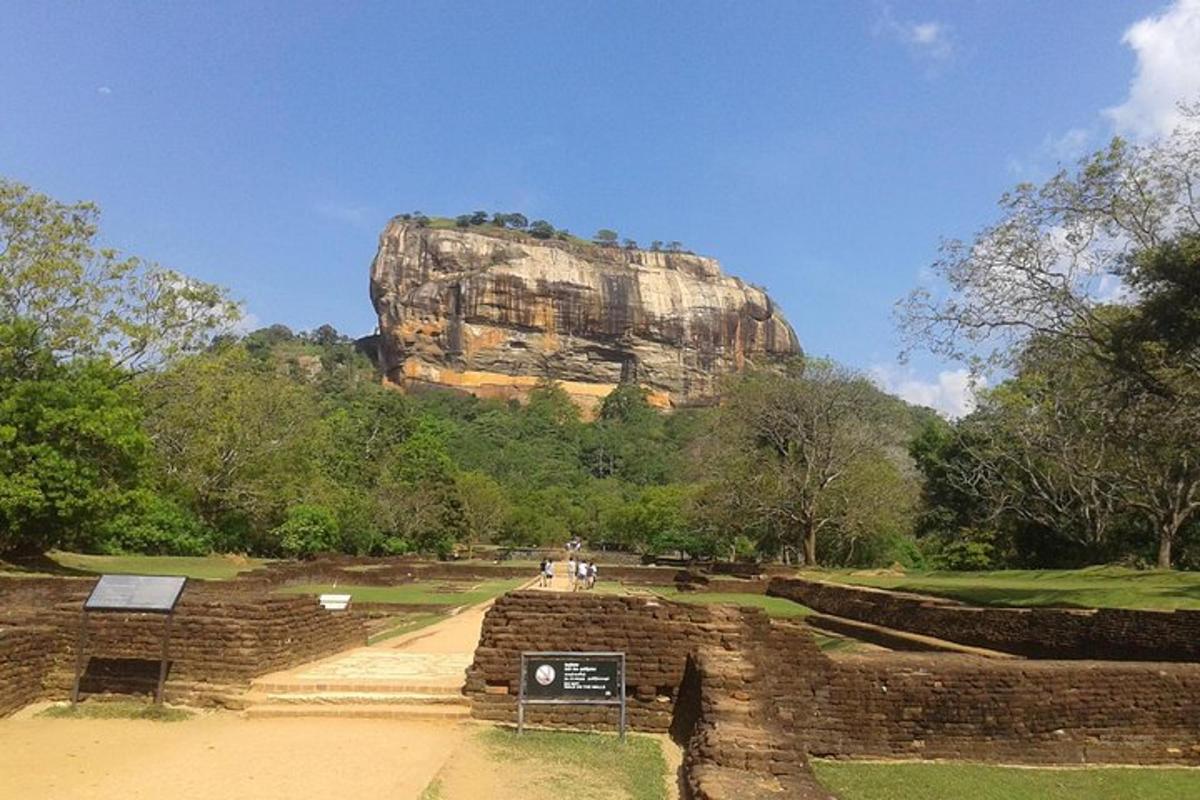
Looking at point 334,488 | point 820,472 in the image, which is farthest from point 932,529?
point 334,488

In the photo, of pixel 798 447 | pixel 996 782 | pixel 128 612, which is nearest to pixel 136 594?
pixel 128 612

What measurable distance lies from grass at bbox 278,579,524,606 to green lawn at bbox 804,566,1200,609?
10.9 meters

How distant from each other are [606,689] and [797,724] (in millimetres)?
1792

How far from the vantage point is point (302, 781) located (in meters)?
6.28

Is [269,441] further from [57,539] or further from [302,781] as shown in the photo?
[302,781]

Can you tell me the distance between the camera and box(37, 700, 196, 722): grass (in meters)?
8.17

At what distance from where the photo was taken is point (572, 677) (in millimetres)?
7848

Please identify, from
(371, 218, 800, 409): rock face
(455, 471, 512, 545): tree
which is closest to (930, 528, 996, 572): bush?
(455, 471, 512, 545): tree

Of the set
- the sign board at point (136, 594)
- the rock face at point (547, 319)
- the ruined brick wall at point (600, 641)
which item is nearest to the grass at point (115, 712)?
the sign board at point (136, 594)

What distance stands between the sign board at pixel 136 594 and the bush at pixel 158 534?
2580cm

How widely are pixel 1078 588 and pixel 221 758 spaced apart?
1812 centimetres

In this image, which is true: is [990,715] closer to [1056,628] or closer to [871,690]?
[871,690]

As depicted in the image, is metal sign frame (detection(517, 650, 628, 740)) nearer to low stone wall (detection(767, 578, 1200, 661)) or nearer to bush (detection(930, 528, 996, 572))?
low stone wall (detection(767, 578, 1200, 661))

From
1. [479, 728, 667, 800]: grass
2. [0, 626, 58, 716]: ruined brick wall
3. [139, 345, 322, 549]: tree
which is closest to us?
[479, 728, 667, 800]: grass
